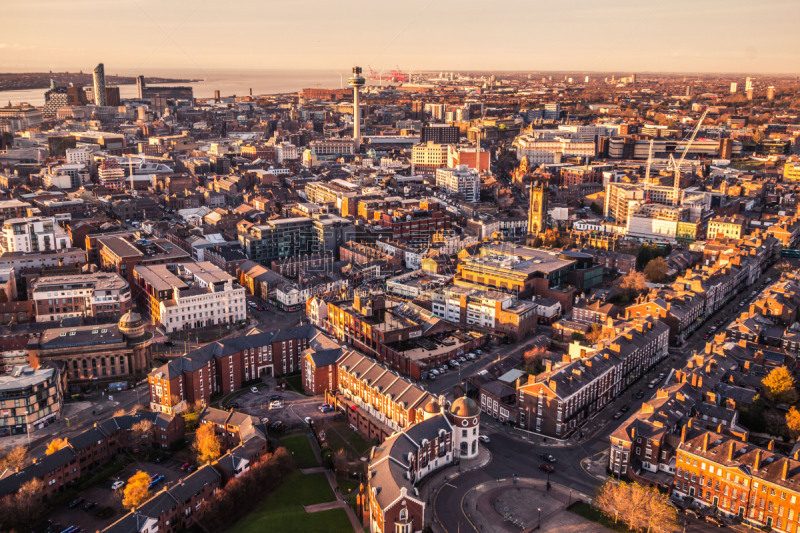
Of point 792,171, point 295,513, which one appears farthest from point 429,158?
point 295,513

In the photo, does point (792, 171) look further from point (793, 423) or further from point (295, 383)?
point (295, 383)

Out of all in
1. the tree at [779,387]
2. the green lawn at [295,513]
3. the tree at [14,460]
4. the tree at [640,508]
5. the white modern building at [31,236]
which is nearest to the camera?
the tree at [640,508]

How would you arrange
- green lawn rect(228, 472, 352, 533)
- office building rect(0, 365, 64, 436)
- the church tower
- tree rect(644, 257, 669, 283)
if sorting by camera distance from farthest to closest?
the church tower
tree rect(644, 257, 669, 283)
office building rect(0, 365, 64, 436)
green lawn rect(228, 472, 352, 533)

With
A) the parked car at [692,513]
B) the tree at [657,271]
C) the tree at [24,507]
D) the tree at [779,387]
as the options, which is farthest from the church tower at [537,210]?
the tree at [24,507]

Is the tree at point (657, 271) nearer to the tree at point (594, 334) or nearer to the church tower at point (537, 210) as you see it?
the tree at point (594, 334)

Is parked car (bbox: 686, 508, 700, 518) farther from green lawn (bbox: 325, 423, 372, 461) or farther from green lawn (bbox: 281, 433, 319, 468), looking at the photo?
green lawn (bbox: 281, 433, 319, 468)

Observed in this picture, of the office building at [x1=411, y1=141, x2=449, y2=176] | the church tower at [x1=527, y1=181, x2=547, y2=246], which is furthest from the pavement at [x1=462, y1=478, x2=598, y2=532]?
the office building at [x1=411, y1=141, x2=449, y2=176]
